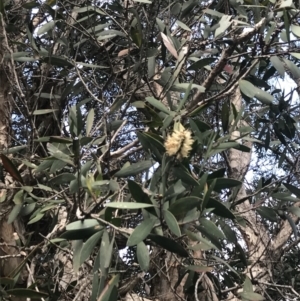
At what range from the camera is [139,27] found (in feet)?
5.22

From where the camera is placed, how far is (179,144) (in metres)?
0.96

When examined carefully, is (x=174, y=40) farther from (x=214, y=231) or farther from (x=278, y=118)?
(x=214, y=231)

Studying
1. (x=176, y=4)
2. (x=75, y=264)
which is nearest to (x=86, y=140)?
(x=75, y=264)

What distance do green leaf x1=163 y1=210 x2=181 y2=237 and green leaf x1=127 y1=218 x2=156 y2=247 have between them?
36 millimetres

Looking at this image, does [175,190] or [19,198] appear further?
[19,198]

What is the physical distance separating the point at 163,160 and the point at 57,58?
85cm

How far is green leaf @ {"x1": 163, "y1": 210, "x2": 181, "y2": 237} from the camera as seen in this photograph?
3.04ft

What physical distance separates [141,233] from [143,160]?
695mm

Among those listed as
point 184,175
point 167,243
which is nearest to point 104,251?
point 167,243

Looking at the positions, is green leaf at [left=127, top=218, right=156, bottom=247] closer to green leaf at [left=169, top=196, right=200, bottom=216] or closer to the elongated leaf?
green leaf at [left=169, top=196, right=200, bottom=216]

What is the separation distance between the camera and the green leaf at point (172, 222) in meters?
0.93

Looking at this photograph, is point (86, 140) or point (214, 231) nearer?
point (214, 231)

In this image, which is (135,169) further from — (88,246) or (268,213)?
(268,213)

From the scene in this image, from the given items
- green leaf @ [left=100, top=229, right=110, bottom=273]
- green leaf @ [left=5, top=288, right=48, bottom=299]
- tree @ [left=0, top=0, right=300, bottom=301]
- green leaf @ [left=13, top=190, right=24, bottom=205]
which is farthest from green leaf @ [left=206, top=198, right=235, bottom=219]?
green leaf @ [left=13, top=190, right=24, bottom=205]
